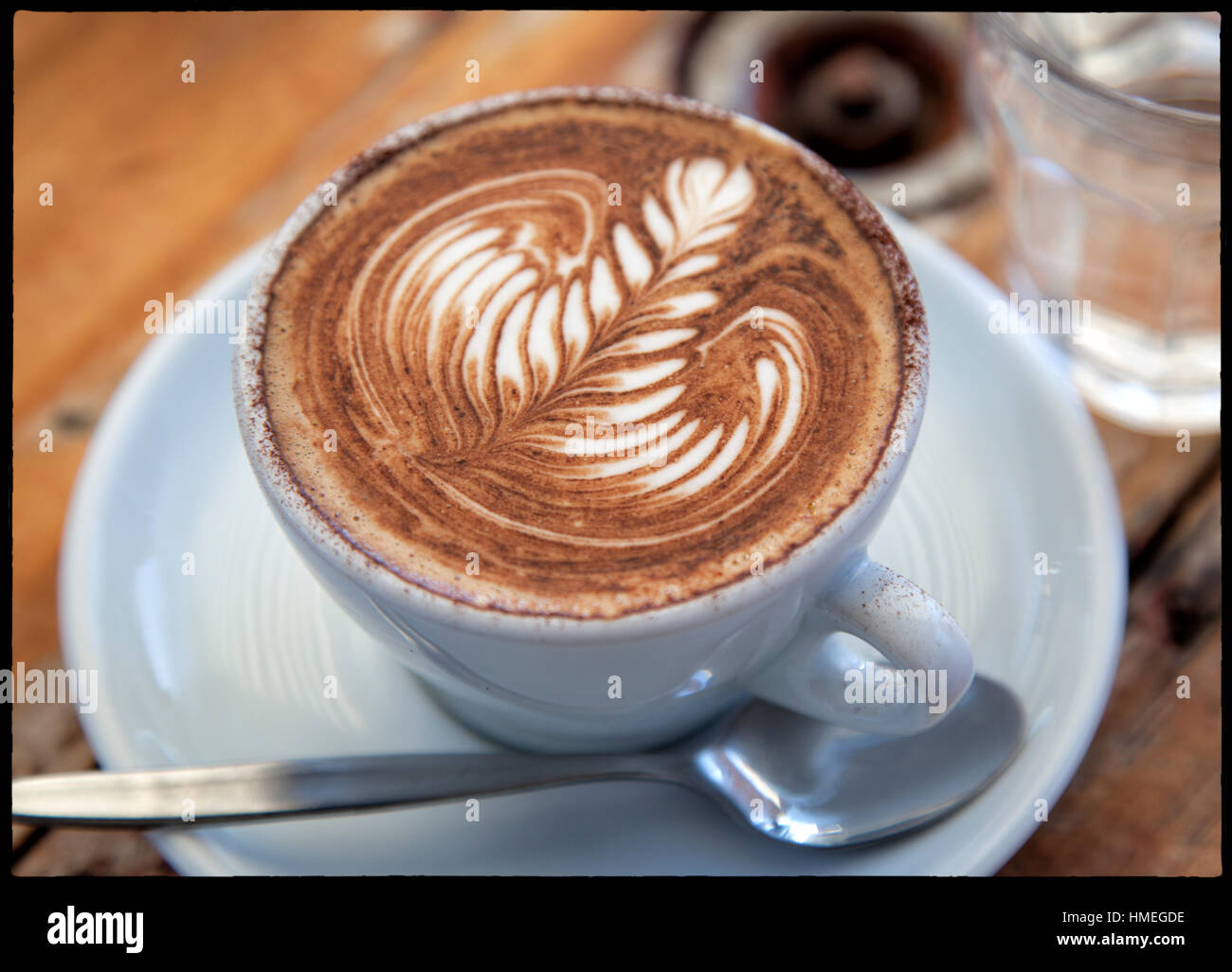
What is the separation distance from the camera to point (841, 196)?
1.11 meters

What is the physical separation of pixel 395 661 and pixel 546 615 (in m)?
0.34

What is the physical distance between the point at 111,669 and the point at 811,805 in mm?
617

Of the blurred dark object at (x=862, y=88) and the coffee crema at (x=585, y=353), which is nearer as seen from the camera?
the coffee crema at (x=585, y=353)

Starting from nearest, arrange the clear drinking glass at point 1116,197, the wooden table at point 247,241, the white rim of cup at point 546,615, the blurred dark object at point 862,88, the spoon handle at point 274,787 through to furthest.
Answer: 1. the white rim of cup at point 546,615
2. the spoon handle at point 274,787
3. the wooden table at point 247,241
4. the clear drinking glass at point 1116,197
5. the blurred dark object at point 862,88

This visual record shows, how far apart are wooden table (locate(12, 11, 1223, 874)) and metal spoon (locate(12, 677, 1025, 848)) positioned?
182mm

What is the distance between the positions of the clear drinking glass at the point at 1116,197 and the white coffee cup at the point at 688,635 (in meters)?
0.41

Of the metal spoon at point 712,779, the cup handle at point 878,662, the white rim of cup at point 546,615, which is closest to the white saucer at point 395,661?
the metal spoon at point 712,779

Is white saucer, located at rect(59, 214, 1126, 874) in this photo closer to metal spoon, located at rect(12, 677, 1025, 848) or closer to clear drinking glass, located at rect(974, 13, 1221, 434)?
metal spoon, located at rect(12, 677, 1025, 848)

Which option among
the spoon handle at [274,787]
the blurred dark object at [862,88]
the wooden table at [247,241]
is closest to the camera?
the spoon handle at [274,787]

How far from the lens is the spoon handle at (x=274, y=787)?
1033 millimetres

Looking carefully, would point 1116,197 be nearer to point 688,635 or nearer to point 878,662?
point 878,662

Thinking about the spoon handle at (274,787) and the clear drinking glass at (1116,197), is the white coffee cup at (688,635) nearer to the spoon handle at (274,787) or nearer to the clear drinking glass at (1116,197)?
the spoon handle at (274,787)

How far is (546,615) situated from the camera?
2.87 ft
